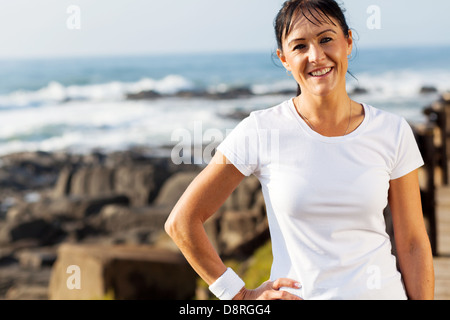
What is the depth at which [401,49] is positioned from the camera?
166 ft

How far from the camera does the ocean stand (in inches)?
1033

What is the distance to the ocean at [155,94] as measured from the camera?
86.1ft

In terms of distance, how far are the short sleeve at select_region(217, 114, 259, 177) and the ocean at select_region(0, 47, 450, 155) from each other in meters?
18.6

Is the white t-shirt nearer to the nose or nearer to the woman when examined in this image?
the woman

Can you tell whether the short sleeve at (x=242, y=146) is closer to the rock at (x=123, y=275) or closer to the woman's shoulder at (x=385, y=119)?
the woman's shoulder at (x=385, y=119)

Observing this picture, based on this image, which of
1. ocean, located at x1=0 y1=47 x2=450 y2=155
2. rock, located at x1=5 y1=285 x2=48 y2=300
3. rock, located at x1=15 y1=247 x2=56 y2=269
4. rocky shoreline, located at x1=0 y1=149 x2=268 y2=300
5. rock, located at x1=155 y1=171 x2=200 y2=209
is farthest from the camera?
ocean, located at x1=0 y1=47 x2=450 y2=155

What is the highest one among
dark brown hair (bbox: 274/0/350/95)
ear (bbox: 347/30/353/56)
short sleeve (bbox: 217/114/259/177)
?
dark brown hair (bbox: 274/0/350/95)

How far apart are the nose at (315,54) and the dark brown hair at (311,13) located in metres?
0.07

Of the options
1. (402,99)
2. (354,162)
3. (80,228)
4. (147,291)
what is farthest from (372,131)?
(402,99)

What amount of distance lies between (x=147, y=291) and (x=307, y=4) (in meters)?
4.63

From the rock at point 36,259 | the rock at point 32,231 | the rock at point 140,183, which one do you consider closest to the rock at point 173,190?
the rock at point 140,183

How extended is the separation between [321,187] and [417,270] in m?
0.40

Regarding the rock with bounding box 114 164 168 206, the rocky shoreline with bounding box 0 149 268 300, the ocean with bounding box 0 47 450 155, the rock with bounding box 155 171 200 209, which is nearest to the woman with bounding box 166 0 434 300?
the rocky shoreline with bounding box 0 149 268 300

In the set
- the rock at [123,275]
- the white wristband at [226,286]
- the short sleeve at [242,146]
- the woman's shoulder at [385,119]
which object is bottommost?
the rock at [123,275]
